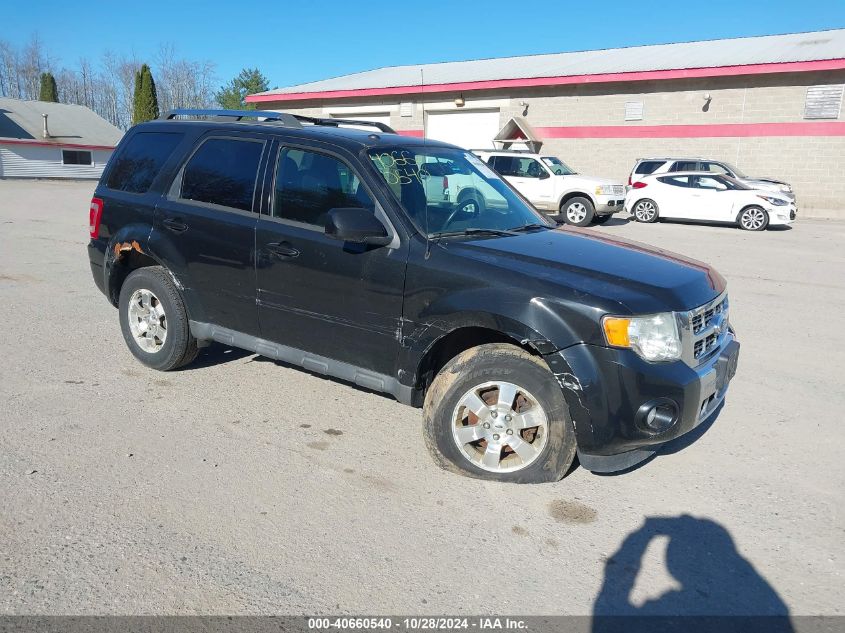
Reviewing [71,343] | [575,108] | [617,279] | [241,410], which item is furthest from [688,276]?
[575,108]

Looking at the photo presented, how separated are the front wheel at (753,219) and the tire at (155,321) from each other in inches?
656

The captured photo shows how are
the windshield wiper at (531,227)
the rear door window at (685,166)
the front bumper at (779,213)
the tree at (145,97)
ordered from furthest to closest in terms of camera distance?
the tree at (145,97), the rear door window at (685,166), the front bumper at (779,213), the windshield wiper at (531,227)

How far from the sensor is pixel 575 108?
1100 inches

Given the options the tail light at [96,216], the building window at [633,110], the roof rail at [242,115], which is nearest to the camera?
the roof rail at [242,115]

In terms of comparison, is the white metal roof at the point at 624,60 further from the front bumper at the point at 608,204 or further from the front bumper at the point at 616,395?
the front bumper at the point at 616,395

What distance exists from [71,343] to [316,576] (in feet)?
14.0

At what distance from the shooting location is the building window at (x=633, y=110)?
86.8 feet

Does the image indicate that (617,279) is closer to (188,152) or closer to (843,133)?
(188,152)

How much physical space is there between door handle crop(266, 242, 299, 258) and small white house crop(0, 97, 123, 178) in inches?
1649

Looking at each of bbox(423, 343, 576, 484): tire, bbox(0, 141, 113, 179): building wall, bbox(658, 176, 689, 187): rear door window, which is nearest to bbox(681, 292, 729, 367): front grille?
bbox(423, 343, 576, 484): tire

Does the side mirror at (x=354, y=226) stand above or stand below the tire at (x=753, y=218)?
above

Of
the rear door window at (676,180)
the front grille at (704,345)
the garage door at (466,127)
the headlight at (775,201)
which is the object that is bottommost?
the front grille at (704,345)

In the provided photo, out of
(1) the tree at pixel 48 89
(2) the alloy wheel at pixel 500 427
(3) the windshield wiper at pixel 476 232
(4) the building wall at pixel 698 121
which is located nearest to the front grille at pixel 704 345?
(2) the alloy wheel at pixel 500 427

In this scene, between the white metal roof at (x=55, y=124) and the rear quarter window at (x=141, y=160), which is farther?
the white metal roof at (x=55, y=124)
